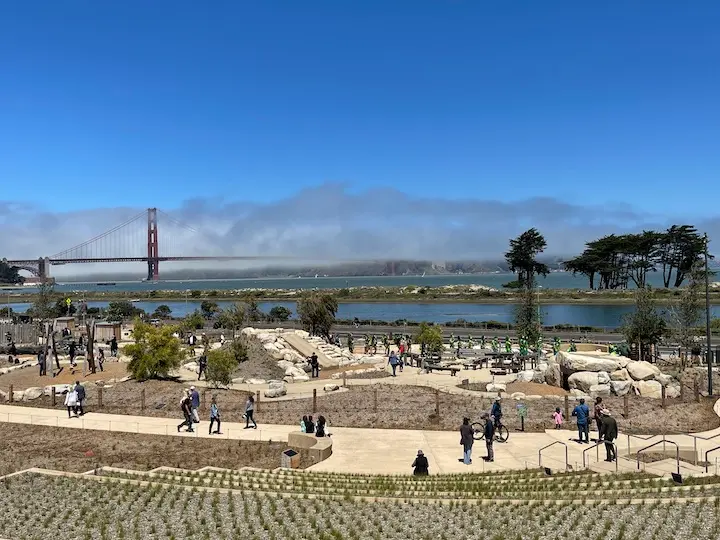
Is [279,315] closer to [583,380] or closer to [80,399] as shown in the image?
[80,399]

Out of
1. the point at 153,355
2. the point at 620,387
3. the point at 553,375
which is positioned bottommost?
the point at 620,387

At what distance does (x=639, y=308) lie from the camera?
33500 millimetres

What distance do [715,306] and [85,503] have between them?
9918 cm

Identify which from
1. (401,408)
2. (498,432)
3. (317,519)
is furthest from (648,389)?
(317,519)

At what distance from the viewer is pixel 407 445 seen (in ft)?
55.5

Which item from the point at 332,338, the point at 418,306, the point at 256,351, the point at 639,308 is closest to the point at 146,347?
the point at 256,351

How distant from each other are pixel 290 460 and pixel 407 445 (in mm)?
3462

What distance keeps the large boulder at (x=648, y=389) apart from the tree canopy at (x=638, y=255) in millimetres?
81181

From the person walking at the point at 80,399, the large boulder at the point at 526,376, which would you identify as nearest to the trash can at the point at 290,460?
the person walking at the point at 80,399

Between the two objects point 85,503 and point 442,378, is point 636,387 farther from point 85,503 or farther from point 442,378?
point 85,503

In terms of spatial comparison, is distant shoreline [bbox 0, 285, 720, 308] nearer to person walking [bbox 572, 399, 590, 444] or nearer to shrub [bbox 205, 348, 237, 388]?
shrub [bbox 205, 348, 237, 388]

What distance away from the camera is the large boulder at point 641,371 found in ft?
78.2

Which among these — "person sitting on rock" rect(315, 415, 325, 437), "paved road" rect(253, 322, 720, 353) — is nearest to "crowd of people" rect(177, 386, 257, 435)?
"person sitting on rock" rect(315, 415, 325, 437)

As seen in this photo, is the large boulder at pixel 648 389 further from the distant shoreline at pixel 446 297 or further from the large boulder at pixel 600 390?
the distant shoreline at pixel 446 297
